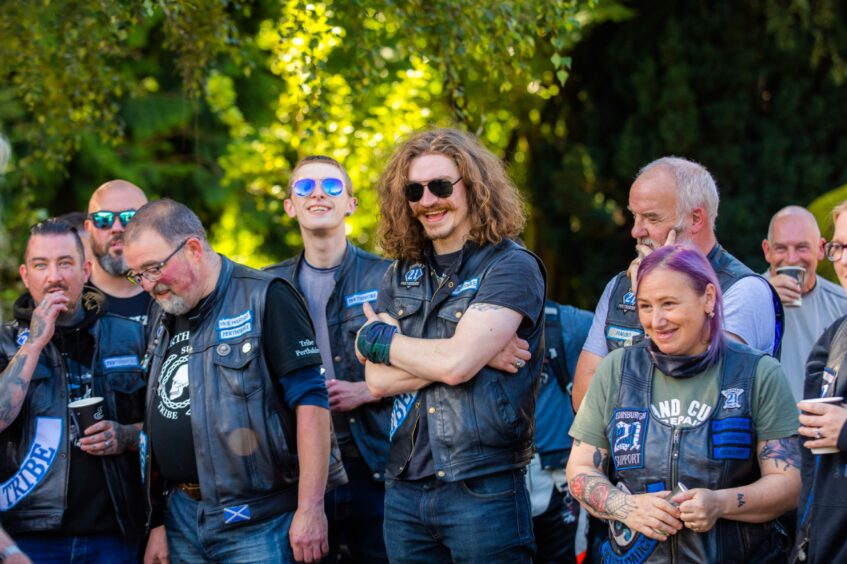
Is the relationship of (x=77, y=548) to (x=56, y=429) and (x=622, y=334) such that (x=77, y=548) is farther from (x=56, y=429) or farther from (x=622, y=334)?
(x=622, y=334)

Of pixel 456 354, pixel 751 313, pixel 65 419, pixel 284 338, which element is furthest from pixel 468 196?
pixel 65 419

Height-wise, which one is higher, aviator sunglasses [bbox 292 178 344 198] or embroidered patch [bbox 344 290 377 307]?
aviator sunglasses [bbox 292 178 344 198]

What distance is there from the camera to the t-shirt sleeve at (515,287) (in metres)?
4.02

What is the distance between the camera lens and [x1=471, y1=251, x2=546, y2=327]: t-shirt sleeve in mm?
4016

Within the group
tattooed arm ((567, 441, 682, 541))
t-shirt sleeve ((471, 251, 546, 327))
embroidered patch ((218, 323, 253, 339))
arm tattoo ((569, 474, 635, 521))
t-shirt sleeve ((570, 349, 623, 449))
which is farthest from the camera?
embroidered patch ((218, 323, 253, 339))

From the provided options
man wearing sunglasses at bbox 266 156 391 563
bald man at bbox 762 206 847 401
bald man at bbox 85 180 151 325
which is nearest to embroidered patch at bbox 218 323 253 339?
man wearing sunglasses at bbox 266 156 391 563

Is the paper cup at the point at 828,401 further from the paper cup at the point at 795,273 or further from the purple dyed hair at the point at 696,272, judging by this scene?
the paper cup at the point at 795,273

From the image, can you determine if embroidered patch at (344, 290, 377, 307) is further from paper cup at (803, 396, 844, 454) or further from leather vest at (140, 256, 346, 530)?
paper cup at (803, 396, 844, 454)

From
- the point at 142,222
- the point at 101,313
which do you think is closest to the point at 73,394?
the point at 101,313

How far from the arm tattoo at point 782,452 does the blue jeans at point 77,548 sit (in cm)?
286

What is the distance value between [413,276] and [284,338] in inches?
23.6

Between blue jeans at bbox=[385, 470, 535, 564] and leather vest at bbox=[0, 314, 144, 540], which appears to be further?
leather vest at bbox=[0, 314, 144, 540]

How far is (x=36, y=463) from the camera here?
4562mm

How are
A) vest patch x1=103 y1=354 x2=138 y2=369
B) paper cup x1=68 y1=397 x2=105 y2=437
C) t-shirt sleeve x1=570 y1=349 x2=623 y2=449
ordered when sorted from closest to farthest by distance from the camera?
t-shirt sleeve x1=570 y1=349 x2=623 y2=449 → paper cup x1=68 y1=397 x2=105 y2=437 → vest patch x1=103 y1=354 x2=138 y2=369
